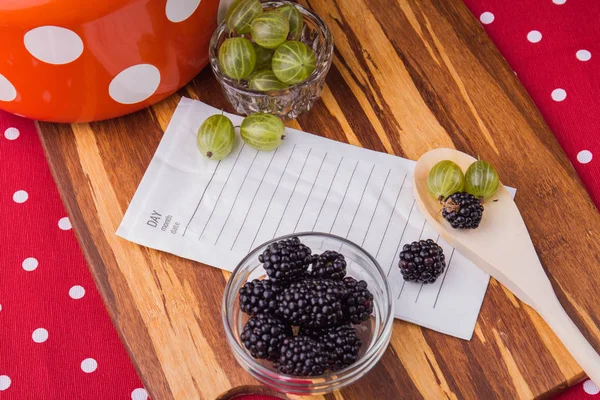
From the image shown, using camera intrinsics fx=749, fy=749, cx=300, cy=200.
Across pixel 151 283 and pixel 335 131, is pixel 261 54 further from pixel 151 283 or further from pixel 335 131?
pixel 151 283

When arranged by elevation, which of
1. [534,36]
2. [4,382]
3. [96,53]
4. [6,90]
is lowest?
[4,382]

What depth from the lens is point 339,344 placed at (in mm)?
732

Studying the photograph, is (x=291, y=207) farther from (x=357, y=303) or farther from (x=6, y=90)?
(x=6, y=90)

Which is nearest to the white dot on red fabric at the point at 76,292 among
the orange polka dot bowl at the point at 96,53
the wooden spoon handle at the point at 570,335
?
the orange polka dot bowl at the point at 96,53

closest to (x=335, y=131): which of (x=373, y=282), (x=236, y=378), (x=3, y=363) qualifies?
(x=373, y=282)

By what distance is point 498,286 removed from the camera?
85 centimetres

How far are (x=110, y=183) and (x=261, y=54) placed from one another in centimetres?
25

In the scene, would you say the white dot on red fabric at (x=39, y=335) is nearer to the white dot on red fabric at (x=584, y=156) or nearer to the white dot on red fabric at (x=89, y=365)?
the white dot on red fabric at (x=89, y=365)

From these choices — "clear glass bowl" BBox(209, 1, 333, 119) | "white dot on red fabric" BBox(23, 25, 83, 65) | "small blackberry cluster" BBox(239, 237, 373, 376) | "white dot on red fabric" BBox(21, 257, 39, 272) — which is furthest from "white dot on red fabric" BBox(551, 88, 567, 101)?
"white dot on red fabric" BBox(21, 257, 39, 272)

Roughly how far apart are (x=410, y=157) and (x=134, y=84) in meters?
0.35

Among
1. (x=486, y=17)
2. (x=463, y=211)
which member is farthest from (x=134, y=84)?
(x=486, y=17)

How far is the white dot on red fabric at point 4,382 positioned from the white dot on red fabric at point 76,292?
12cm

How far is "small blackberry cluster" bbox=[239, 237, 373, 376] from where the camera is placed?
2.39 ft

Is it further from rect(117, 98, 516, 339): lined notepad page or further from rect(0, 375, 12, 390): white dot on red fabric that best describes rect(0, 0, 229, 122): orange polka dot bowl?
rect(0, 375, 12, 390): white dot on red fabric
